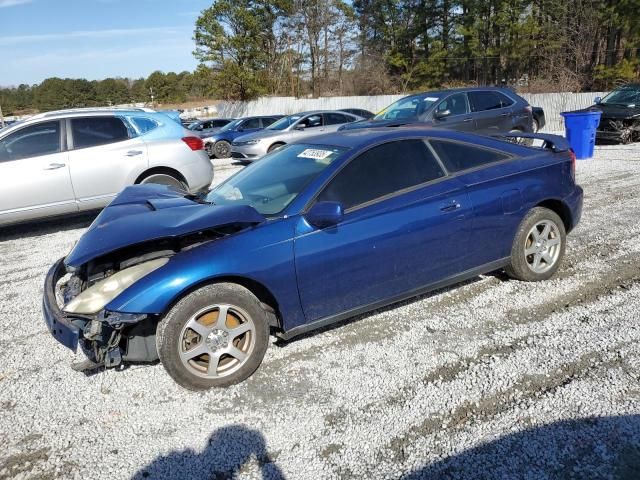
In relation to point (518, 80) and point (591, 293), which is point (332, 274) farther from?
point (518, 80)

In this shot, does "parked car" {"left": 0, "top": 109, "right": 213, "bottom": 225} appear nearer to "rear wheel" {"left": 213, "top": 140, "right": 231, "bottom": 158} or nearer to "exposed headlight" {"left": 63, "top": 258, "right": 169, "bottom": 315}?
"exposed headlight" {"left": 63, "top": 258, "right": 169, "bottom": 315}

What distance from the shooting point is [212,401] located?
116 inches

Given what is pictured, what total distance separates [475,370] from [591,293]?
170cm

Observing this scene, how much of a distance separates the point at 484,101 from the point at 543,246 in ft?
21.2

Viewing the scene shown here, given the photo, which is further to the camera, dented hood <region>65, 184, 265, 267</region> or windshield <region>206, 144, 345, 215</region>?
windshield <region>206, 144, 345, 215</region>

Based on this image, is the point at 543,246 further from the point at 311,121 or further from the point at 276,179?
the point at 311,121

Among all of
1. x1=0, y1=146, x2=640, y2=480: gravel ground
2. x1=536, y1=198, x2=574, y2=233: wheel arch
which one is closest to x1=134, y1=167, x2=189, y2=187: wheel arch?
x1=0, y1=146, x2=640, y2=480: gravel ground

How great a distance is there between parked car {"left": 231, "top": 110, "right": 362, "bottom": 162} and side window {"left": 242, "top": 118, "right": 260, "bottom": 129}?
4.70m

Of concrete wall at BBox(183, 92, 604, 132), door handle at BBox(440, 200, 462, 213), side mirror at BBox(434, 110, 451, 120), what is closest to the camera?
door handle at BBox(440, 200, 462, 213)

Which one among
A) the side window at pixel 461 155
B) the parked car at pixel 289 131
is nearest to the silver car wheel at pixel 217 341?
the side window at pixel 461 155

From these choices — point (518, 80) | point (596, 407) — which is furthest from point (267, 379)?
point (518, 80)

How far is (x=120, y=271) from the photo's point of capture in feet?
9.87

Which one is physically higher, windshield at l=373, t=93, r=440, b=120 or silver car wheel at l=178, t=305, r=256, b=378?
windshield at l=373, t=93, r=440, b=120

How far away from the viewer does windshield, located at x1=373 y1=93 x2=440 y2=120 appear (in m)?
9.73
